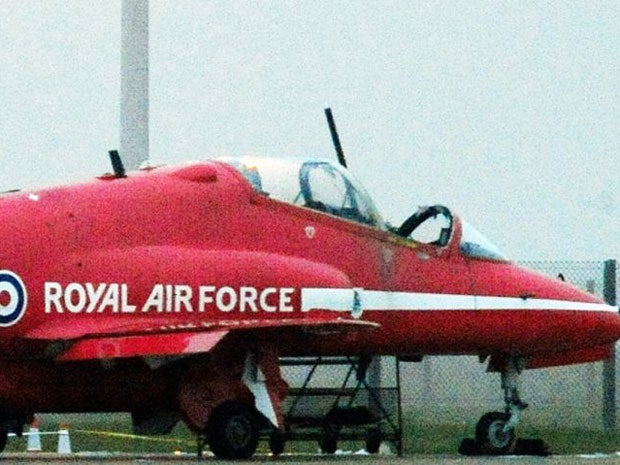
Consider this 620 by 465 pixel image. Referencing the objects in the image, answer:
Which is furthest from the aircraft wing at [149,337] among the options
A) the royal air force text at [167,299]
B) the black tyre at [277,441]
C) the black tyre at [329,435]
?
the black tyre at [329,435]

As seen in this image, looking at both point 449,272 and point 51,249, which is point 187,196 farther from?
point 449,272

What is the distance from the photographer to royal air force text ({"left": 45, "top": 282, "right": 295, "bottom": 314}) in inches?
911

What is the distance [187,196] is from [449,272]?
10.5ft

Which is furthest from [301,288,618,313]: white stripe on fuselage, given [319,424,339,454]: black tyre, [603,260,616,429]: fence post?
[603,260,616,429]: fence post

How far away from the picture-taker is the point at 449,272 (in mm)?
26000

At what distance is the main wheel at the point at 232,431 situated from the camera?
77.6 ft

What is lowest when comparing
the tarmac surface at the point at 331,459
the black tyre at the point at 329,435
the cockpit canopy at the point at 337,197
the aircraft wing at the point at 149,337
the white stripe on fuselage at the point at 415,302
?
the tarmac surface at the point at 331,459

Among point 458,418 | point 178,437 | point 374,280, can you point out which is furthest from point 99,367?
point 458,418

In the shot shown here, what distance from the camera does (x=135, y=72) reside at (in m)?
33.7

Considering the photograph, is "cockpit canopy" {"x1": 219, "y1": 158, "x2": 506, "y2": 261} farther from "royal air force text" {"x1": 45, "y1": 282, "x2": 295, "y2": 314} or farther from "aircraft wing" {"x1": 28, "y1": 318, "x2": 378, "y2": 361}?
"aircraft wing" {"x1": 28, "y1": 318, "x2": 378, "y2": 361}

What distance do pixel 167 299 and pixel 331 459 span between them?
2276 millimetres

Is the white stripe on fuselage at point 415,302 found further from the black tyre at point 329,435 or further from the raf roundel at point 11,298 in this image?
the raf roundel at point 11,298

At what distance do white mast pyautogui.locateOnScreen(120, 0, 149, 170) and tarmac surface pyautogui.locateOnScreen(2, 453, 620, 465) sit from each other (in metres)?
7.79

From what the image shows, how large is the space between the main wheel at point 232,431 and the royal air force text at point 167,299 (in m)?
0.92
